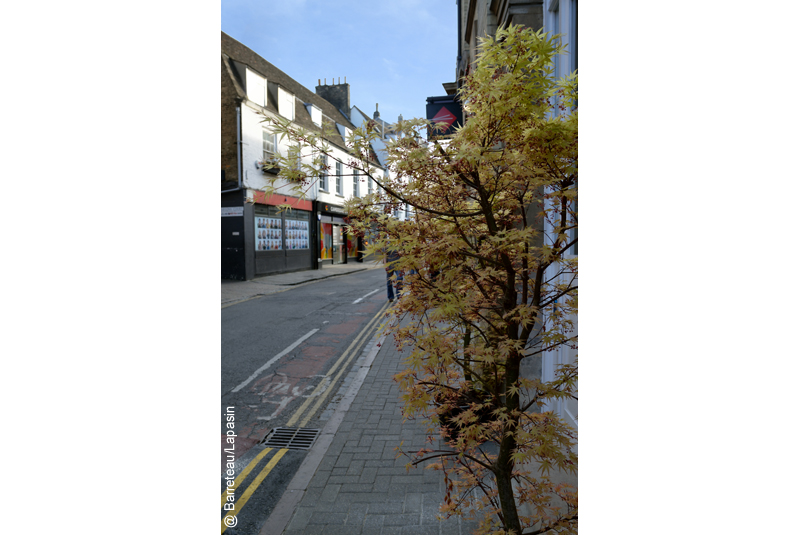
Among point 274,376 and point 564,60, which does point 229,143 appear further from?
point 564,60

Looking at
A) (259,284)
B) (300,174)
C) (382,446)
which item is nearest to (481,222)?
(300,174)

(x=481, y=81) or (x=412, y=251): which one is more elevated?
(x=481, y=81)

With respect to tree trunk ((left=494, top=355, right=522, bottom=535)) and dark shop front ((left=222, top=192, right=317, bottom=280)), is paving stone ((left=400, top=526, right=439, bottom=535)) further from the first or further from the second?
dark shop front ((left=222, top=192, right=317, bottom=280))

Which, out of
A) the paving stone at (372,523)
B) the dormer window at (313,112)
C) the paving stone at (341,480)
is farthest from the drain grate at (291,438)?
the dormer window at (313,112)

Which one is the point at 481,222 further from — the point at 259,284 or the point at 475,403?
the point at 259,284

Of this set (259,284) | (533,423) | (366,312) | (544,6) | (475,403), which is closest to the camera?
(533,423)

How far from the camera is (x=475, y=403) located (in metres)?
2.69

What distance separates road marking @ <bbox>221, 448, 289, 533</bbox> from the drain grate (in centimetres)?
12

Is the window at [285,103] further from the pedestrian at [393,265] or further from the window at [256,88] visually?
the pedestrian at [393,265]

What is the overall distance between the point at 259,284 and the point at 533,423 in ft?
54.0

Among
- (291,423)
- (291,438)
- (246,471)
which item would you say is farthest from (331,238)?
(246,471)

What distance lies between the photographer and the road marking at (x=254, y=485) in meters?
3.41

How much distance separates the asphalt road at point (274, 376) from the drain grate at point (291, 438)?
0.08 meters

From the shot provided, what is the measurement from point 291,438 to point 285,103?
18.7m
